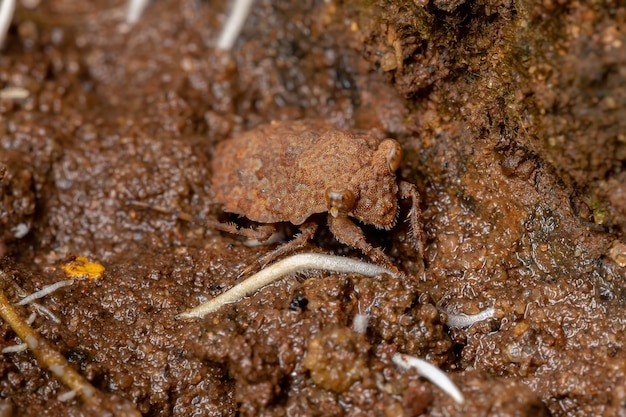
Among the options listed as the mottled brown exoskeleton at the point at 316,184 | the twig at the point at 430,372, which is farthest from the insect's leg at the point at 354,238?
the twig at the point at 430,372

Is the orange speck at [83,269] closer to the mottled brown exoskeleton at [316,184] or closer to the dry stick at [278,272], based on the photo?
the dry stick at [278,272]

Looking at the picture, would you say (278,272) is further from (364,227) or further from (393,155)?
(393,155)

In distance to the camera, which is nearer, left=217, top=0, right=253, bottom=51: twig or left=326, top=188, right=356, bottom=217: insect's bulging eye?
left=326, top=188, right=356, bottom=217: insect's bulging eye

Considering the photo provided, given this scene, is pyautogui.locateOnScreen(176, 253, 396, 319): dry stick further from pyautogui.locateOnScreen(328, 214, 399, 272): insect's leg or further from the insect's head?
the insect's head

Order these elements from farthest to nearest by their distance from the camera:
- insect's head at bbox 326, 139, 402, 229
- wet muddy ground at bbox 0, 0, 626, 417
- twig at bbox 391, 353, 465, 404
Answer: insect's head at bbox 326, 139, 402, 229 < wet muddy ground at bbox 0, 0, 626, 417 < twig at bbox 391, 353, 465, 404

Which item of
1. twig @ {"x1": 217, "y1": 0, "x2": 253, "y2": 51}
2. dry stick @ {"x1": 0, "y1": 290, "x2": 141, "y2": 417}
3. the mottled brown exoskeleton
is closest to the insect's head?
the mottled brown exoskeleton

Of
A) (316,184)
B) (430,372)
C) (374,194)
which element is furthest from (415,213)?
(430,372)
